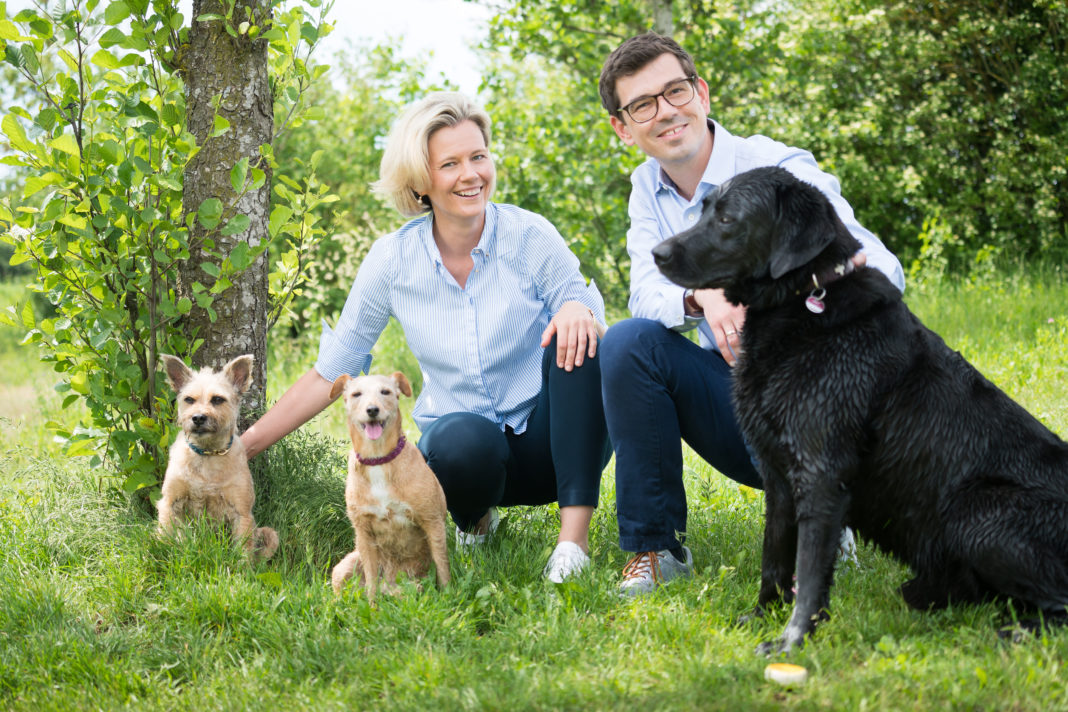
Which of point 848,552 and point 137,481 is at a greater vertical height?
point 137,481

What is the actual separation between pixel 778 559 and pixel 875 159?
1103 centimetres

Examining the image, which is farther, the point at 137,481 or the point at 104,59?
the point at 137,481

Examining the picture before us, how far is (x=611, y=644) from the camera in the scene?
2.69 meters

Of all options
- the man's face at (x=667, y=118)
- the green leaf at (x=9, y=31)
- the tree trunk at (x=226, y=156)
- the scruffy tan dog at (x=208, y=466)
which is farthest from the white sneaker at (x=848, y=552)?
the green leaf at (x=9, y=31)

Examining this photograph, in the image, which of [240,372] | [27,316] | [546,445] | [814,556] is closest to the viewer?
[814,556]

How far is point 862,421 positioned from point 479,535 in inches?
71.0

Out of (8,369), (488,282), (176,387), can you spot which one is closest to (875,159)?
(488,282)

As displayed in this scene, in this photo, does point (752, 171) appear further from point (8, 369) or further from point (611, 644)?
point (8, 369)

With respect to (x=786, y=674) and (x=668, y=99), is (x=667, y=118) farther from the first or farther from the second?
(x=786, y=674)

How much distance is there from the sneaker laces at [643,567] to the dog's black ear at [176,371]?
198 cm

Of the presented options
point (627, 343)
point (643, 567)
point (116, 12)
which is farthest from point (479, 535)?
point (116, 12)

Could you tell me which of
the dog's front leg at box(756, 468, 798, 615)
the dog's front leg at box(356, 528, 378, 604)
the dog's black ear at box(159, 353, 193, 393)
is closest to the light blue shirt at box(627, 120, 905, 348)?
the dog's front leg at box(756, 468, 798, 615)

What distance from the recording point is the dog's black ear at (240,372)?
3.58 meters

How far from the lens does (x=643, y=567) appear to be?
3.25m
